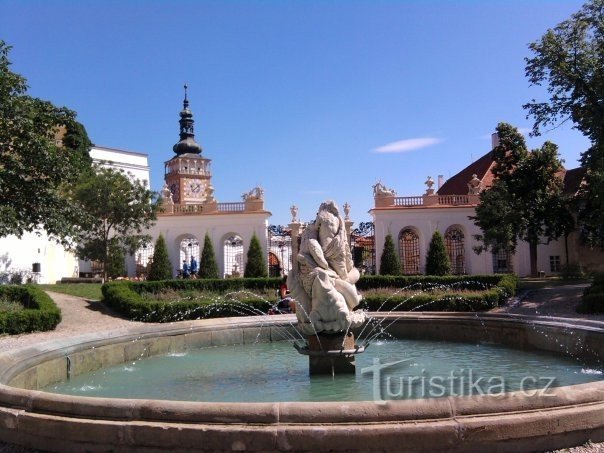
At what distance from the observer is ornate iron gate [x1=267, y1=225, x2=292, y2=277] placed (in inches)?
1567

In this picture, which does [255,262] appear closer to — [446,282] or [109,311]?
[446,282]

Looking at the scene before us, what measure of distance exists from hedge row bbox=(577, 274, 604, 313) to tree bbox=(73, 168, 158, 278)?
22.2m

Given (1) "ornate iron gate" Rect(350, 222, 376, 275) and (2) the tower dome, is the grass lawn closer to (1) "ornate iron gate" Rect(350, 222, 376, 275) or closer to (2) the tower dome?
(1) "ornate iron gate" Rect(350, 222, 376, 275)

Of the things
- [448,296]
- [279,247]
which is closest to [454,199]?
[279,247]

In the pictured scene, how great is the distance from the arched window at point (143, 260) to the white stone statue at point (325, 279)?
3144cm

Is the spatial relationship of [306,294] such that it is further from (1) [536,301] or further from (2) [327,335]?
(1) [536,301]

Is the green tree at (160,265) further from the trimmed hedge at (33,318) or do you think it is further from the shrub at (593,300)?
the shrub at (593,300)

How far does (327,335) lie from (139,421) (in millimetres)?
4603

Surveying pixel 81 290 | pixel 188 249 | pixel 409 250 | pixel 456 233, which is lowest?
pixel 81 290

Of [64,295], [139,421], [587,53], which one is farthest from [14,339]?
[587,53]

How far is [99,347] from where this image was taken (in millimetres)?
10242

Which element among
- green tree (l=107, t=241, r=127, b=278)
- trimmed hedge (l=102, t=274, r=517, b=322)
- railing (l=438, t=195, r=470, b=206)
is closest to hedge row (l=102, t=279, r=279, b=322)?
trimmed hedge (l=102, t=274, r=517, b=322)

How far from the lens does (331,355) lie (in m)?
8.73

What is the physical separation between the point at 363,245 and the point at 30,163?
2942cm
